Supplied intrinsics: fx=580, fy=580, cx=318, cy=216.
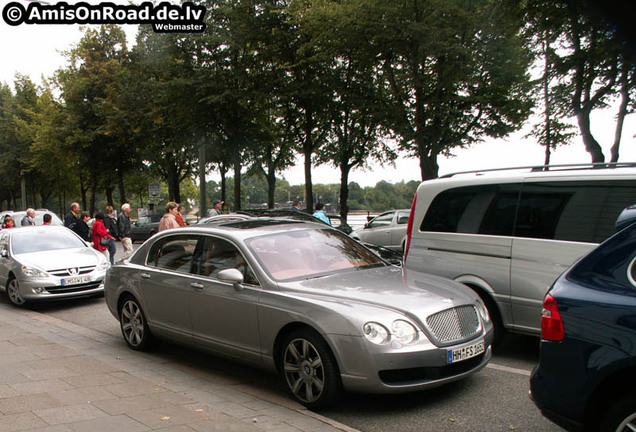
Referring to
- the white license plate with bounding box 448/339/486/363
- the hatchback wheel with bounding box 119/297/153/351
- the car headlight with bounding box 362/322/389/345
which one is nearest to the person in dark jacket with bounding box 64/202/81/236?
the hatchback wheel with bounding box 119/297/153/351

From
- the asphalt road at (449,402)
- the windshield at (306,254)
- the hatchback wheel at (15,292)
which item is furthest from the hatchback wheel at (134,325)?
the hatchback wheel at (15,292)

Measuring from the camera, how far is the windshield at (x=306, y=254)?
5.45 meters

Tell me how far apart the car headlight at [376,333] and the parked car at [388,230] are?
11282 mm

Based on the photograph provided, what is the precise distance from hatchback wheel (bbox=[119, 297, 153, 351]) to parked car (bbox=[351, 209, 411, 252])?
9261 millimetres

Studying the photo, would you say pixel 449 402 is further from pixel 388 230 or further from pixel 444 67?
pixel 444 67

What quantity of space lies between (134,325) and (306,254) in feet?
8.37

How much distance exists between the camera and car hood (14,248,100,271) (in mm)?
10242

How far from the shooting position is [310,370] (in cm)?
472

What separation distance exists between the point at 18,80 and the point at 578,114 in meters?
54.4

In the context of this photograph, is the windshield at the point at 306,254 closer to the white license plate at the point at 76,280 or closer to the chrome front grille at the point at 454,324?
the chrome front grille at the point at 454,324

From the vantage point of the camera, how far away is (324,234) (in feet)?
20.5

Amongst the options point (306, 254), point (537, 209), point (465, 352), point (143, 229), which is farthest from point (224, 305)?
point (143, 229)

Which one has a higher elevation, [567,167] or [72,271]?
[567,167]

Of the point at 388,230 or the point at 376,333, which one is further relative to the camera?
the point at 388,230
